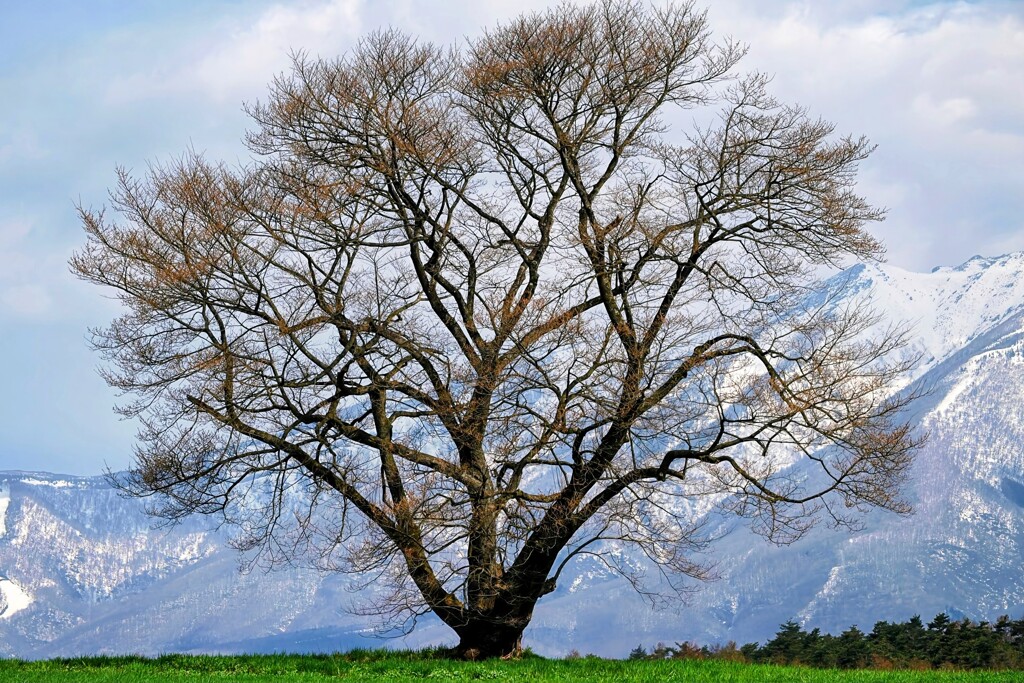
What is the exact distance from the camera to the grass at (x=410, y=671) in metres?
17.1

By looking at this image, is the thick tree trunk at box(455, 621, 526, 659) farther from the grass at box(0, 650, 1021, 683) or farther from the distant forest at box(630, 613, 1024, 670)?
the distant forest at box(630, 613, 1024, 670)

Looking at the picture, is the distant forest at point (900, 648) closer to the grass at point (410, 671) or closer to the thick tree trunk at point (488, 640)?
the thick tree trunk at point (488, 640)

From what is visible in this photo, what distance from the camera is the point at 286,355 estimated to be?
63.4 ft

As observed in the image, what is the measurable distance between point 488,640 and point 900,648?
16966mm

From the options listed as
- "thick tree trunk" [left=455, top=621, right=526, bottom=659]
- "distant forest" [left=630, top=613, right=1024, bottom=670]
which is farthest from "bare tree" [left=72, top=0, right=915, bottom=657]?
"distant forest" [left=630, top=613, right=1024, bottom=670]

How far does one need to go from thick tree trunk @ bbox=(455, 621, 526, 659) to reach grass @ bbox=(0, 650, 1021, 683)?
68 centimetres

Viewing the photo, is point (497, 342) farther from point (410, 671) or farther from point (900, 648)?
point (900, 648)

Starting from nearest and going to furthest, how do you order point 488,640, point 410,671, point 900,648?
point 410,671 → point 488,640 → point 900,648

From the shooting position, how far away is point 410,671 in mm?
18312

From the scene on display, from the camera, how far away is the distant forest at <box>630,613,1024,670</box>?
1134 inches

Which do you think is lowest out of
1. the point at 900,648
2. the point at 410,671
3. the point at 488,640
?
the point at 900,648

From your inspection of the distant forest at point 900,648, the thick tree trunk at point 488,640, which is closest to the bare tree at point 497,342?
the thick tree trunk at point 488,640

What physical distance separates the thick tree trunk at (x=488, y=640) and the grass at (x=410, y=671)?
676 mm

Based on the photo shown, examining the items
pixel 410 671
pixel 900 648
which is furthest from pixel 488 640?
pixel 900 648
